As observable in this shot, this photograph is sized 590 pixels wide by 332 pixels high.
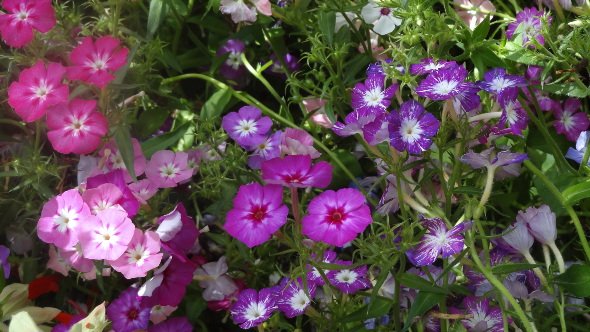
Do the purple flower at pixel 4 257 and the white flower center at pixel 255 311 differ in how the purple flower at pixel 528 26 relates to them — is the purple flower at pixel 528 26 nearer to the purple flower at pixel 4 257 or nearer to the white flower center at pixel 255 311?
the white flower center at pixel 255 311

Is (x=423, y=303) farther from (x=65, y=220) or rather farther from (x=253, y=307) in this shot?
Answer: (x=65, y=220)

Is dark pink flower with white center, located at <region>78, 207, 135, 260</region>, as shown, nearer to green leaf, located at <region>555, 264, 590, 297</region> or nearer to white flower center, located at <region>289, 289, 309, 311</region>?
white flower center, located at <region>289, 289, 309, 311</region>

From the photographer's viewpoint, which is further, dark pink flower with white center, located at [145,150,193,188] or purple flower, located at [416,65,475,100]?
dark pink flower with white center, located at [145,150,193,188]

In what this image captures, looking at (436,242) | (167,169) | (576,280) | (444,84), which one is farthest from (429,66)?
(167,169)

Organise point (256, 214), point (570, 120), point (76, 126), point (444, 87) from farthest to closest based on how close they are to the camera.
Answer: point (570, 120) < point (76, 126) < point (256, 214) < point (444, 87)

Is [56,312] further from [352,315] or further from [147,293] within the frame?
[352,315]

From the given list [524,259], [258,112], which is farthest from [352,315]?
[258,112]

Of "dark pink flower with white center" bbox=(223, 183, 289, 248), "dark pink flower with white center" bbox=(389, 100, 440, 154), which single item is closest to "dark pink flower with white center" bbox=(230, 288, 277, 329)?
"dark pink flower with white center" bbox=(223, 183, 289, 248)
